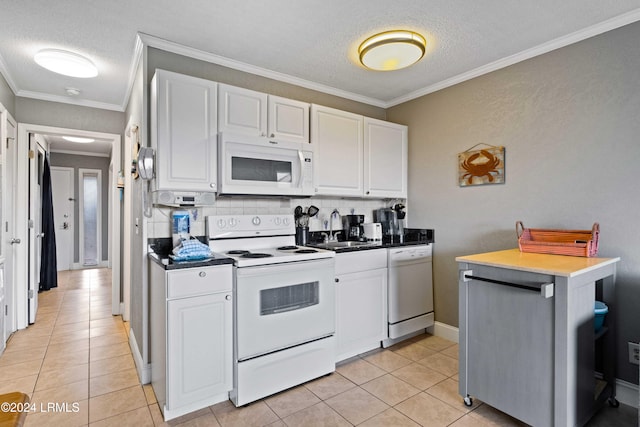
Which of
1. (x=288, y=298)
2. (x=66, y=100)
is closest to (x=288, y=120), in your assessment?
(x=288, y=298)

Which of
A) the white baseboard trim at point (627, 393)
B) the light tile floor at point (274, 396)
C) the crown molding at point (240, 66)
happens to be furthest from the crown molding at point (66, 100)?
the white baseboard trim at point (627, 393)

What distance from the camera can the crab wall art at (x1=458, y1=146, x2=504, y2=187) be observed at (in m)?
2.82

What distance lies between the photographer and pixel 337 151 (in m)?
3.06

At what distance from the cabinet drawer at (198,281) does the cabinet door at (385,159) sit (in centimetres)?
165

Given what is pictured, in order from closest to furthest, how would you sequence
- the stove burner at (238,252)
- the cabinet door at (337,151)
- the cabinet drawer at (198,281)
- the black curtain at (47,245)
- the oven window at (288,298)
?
the cabinet drawer at (198,281) < the oven window at (288,298) < the stove burner at (238,252) < the cabinet door at (337,151) < the black curtain at (47,245)

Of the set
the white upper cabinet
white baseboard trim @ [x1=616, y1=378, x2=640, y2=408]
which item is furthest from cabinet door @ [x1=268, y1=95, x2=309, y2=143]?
white baseboard trim @ [x1=616, y1=378, x2=640, y2=408]

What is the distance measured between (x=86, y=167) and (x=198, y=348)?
21.8 ft

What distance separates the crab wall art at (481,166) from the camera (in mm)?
2820

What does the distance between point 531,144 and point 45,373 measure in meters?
4.05

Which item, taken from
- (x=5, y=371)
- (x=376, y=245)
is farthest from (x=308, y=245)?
(x=5, y=371)

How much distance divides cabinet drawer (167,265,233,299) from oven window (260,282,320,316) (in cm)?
25

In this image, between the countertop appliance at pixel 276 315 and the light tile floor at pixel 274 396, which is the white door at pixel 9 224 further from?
the countertop appliance at pixel 276 315

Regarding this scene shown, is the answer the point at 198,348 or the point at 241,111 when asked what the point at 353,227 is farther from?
the point at 198,348

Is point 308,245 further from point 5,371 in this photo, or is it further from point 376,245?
point 5,371
